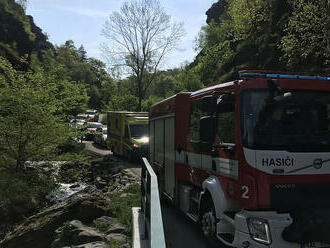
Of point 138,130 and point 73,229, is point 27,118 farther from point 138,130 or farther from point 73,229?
point 73,229

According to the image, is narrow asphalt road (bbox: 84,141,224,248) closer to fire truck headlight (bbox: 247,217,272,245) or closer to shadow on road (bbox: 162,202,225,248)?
shadow on road (bbox: 162,202,225,248)

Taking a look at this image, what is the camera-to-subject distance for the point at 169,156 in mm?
8961

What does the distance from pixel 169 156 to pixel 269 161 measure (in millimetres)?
4248

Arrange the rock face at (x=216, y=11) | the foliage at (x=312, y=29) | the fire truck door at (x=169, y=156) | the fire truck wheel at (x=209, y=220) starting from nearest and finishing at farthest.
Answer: the fire truck wheel at (x=209, y=220), the fire truck door at (x=169, y=156), the foliage at (x=312, y=29), the rock face at (x=216, y=11)

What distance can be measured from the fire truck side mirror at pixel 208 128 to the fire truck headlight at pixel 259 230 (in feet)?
5.72

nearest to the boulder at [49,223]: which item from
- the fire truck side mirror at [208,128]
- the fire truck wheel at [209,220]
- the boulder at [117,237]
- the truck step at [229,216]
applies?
the boulder at [117,237]

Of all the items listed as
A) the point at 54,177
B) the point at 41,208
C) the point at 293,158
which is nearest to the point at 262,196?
the point at 293,158

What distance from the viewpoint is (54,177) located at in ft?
57.4

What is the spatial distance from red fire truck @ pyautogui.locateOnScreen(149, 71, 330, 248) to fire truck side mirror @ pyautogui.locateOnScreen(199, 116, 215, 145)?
17 mm

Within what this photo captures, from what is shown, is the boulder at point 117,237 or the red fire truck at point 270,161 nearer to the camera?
the red fire truck at point 270,161

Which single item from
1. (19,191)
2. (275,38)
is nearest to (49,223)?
(19,191)

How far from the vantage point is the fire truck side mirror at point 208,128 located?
609cm

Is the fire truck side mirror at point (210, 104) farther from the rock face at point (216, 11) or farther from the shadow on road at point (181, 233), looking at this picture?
the rock face at point (216, 11)

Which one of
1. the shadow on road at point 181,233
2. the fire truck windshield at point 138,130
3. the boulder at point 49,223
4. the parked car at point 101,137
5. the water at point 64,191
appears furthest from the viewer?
the parked car at point 101,137
